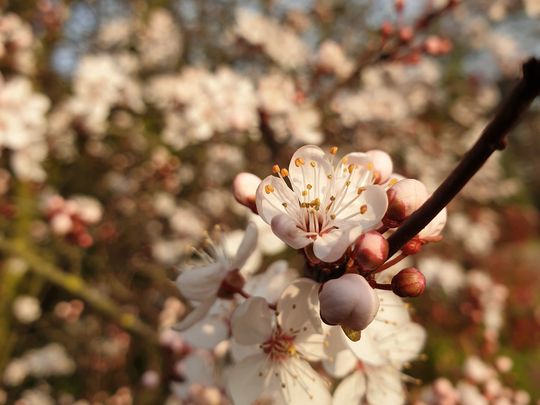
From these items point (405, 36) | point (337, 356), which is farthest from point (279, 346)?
point (405, 36)

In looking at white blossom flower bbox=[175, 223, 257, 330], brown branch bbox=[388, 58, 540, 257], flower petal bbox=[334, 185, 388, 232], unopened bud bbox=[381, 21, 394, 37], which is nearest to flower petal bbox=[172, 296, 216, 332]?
white blossom flower bbox=[175, 223, 257, 330]

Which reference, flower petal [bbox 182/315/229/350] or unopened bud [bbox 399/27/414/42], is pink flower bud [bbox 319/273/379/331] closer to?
flower petal [bbox 182/315/229/350]

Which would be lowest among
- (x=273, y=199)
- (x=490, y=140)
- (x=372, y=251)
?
(x=273, y=199)

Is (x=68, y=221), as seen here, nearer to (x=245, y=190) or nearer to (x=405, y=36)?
(x=245, y=190)

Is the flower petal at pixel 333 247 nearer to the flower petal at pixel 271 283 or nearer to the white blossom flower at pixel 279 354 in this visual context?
the white blossom flower at pixel 279 354

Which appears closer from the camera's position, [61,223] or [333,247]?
[333,247]

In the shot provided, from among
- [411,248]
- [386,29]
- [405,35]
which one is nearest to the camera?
[411,248]
